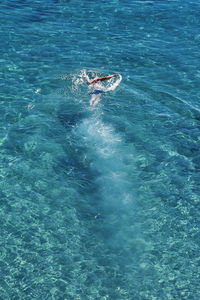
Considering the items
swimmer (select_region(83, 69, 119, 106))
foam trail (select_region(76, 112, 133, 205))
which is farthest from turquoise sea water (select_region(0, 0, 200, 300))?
swimmer (select_region(83, 69, 119, 106))

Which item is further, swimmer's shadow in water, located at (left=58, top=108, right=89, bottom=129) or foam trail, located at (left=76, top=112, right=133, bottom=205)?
swimmer's shadow in water, located at (left=58, top=108, right=89, bottom=129)

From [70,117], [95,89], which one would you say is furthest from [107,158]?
[95,89]

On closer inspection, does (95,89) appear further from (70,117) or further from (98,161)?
(98,161)

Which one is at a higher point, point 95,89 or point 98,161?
point 95,89

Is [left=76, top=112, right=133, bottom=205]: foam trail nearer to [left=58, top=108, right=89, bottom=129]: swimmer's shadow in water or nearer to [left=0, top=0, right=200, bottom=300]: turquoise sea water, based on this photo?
[left=0, top=0, right=200, bottom=300]: turquoise sea water

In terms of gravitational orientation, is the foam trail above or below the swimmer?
below

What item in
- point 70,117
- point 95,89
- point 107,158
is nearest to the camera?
point 107,158

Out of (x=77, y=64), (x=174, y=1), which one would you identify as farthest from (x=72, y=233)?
(x=174, y=1)

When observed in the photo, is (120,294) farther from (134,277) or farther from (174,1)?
(174,1)

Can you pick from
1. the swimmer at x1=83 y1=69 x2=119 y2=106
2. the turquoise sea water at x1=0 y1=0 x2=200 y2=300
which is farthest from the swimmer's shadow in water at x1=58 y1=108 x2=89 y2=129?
the swimmer at x1=83 y1=69 x2=119 y2=106

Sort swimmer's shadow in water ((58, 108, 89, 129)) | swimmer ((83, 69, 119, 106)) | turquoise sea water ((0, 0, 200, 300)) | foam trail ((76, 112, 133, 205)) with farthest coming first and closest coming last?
swimmer ((83, 69, 119, 106)), swimmer's shadow in water ((58, 108, 89, 129)), foam trail ((76, 112, 133, 205)), turquoise sea water ((0, 0, 200, 300))

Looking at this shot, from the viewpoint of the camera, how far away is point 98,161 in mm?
19516

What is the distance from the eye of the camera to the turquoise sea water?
15.0m

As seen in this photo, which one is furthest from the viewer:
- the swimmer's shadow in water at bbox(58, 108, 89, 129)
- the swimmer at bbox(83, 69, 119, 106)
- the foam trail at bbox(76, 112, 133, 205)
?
the swimmer at bbox(83, 69, 119, 106)
